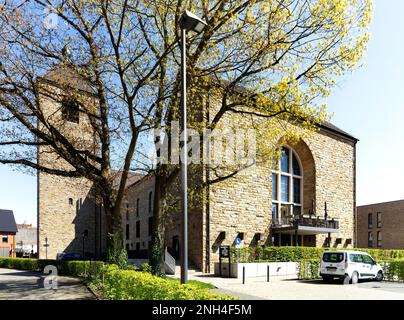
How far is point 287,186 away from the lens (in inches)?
1270

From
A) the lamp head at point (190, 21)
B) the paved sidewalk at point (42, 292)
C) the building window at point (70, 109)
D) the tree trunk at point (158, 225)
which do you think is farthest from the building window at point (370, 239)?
the lamp head at point (190, 21)

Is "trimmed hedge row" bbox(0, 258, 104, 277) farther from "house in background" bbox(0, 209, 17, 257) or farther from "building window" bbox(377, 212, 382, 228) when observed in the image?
"building window" bbox(377, 212, 382, 228)

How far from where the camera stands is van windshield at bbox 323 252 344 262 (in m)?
18.0

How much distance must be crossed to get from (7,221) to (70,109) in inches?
1948

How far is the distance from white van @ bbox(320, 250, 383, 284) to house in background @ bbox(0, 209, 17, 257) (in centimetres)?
4898

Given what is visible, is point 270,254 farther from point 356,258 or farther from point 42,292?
point 42,292

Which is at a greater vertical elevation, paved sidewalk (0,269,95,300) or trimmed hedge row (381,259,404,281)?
paved sidewalk (0,269,95,300)

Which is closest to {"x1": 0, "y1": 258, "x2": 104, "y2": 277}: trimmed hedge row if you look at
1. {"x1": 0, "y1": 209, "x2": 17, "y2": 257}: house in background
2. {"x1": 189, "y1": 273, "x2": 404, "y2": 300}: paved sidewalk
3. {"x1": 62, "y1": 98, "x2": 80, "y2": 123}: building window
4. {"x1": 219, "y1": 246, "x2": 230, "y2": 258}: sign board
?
{"x1": 189, "y1": 273, "x2": 404, "y2": 300}: paved sidewalk

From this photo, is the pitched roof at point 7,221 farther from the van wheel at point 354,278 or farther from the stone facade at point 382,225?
the van wheel at point 354,278

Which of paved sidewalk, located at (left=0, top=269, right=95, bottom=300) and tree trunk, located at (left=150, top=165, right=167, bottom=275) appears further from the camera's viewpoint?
tree trunk, located at (left=150, top=165, right=167, bottom=275)

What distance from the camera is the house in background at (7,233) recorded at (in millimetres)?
55059

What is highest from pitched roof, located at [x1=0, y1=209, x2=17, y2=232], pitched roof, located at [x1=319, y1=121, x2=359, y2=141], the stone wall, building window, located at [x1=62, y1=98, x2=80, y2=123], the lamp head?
pitched roof, located at [x1=319, y1=121, x2=359, y2=141]

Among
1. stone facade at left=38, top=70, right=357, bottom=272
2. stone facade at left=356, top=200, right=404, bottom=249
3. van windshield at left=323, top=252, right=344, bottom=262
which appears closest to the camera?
van windshield at left=323, top=252, right=344, bottom=262

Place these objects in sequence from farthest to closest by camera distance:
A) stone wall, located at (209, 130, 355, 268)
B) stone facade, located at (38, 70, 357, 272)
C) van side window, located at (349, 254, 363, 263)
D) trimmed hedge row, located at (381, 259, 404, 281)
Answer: stone wall, located at (209, 130, 355, 268)
stone facade, located at (38, 70, 357, 272)
trimmed hedge row, located at (381, 259, 404, 281)
van side window, located at (349, 254, 363, 263)
